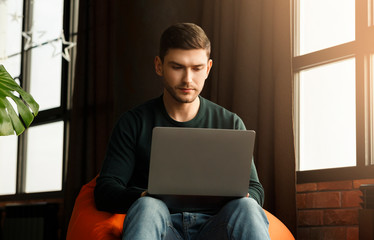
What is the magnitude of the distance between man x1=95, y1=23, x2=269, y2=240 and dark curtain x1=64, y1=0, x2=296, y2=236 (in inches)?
31.9

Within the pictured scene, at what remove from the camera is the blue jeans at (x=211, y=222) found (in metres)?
1.68

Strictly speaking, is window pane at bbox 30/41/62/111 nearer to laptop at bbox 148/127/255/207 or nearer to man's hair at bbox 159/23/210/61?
man's hair at bbox 159/23/210/61

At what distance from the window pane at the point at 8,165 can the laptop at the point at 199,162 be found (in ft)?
13.4

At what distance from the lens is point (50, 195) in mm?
5031

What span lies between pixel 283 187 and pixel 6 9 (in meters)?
4.25

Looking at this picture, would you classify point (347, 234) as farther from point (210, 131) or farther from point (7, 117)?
point (7, 117)

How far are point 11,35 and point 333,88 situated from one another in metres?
3.96

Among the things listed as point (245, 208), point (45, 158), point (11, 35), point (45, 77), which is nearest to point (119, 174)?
point (245, 208)

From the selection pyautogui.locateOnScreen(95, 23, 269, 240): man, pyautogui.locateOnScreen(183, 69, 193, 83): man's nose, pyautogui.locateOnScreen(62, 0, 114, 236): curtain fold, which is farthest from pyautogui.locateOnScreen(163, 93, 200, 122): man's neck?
pyautogui.locateOnScreen(62, 0, 114, 236): curtain fold

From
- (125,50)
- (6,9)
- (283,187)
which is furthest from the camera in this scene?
(6,9)

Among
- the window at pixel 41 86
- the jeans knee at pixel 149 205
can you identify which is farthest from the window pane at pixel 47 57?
the jeans knee at pixel 149 205

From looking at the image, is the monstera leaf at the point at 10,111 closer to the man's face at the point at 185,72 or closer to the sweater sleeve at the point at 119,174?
the sweater sleeve at the point at 119,174

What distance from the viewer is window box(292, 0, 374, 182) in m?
2.78

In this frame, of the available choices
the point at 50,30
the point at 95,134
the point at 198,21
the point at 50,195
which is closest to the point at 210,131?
the point at 198,21
